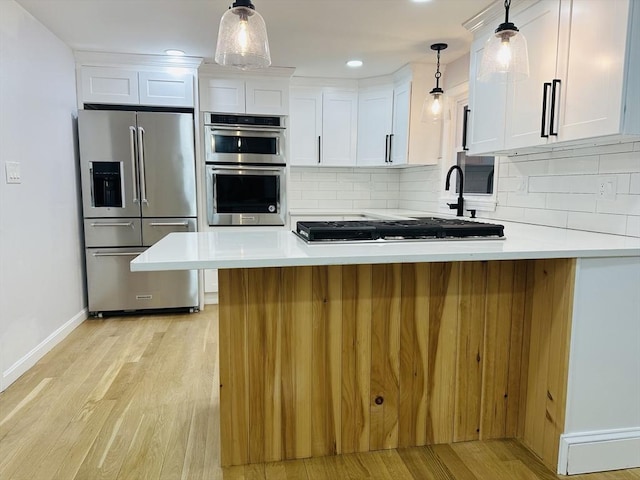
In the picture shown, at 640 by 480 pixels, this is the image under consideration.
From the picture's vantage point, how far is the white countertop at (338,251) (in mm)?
1358

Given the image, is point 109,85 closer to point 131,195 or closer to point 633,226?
point 131,195

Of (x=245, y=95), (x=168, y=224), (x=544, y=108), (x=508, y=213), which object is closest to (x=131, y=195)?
(x=168, y=224)

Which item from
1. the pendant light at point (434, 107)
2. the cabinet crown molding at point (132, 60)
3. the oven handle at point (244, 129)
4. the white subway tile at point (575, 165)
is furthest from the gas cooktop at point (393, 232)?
the cabinet crown molding at point (132, 60)

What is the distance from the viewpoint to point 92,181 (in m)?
3.55

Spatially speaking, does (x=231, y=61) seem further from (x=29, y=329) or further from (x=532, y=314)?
(x=29, y=329)

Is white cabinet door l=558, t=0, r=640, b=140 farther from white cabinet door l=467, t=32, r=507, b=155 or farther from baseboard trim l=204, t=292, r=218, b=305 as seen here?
baseboard trim l=204, t=292, r=218, b=305

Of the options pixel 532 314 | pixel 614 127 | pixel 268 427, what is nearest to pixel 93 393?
pixel 268 427

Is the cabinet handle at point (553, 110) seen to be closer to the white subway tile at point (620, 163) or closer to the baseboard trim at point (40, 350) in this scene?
the white subway tile at point (620, 163)

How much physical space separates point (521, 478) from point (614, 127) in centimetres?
144

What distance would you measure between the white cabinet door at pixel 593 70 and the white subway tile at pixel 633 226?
1.59ft

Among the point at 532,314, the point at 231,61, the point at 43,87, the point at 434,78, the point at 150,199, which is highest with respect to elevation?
the point at 434,78

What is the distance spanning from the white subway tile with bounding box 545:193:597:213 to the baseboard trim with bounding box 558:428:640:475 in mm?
1112

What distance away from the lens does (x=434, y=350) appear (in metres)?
1.85

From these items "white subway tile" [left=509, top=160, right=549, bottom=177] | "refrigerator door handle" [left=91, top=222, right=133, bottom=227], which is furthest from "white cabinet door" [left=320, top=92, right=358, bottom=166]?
"refrigerator door handle" [left=91, top=222, right=133, bottom=227]
